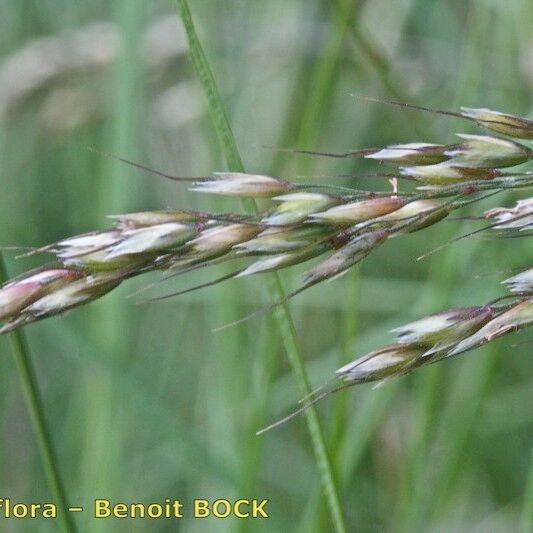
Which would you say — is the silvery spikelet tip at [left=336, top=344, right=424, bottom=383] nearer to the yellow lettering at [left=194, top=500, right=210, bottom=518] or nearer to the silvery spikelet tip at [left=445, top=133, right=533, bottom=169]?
the silvery spikelet tip at [left=445, top=133, right=533, bottom=169]

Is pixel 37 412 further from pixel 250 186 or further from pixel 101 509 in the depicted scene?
pixel 101 509

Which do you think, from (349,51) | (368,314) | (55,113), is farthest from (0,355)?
(349,51)

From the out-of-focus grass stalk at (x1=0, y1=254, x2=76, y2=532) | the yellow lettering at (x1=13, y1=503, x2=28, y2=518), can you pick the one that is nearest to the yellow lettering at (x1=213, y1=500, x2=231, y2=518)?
the yellow lettering at (x1=13, y1=503, x2=28, y2=518)

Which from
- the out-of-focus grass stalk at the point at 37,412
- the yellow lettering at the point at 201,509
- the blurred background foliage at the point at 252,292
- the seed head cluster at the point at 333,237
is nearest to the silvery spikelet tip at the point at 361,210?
the seed head cluster at the point at 333,237

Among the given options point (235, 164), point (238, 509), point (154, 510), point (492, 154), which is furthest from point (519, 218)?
point (154, 510)

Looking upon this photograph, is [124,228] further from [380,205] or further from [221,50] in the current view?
[221,50]

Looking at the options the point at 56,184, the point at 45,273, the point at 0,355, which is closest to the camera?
the point at 45,273
